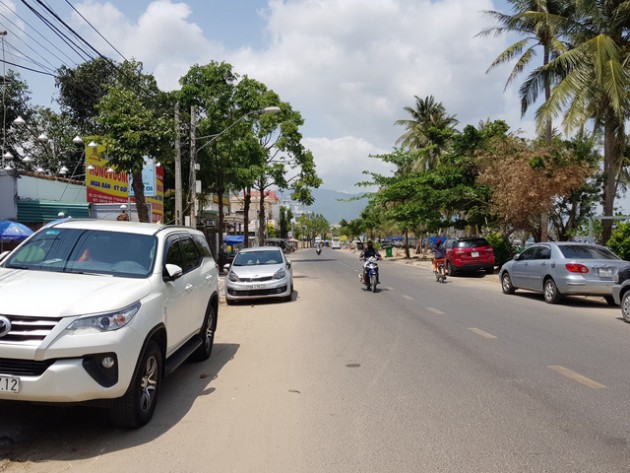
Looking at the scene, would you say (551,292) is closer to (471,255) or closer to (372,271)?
(372,271)

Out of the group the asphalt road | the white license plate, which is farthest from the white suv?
the asphalt road

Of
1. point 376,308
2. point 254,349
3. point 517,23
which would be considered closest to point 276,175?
point 517,23

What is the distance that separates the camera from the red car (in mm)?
23922

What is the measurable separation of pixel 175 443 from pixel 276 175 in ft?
116

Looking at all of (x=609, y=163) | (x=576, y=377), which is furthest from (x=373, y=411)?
(x=609, y=163)

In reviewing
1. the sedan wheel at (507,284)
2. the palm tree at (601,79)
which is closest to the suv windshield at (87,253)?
the sedan wheel at (507,284)

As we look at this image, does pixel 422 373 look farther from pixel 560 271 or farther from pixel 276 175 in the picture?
pixel 276 175

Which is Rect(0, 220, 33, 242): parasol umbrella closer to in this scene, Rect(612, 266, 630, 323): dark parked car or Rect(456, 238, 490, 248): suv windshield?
Rect(612, 266, 630, 323): dark parked car

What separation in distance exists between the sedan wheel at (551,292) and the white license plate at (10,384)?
12.4 metres

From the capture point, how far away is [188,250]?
7.17 m

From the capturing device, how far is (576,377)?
6383 millimetres

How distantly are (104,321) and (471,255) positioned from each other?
21380 millimetres

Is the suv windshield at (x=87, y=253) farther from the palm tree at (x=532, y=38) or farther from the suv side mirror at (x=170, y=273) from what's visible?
the palm tree at (x=532, y=38)

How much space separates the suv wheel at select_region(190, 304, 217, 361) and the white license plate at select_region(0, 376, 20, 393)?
332 centimetres
